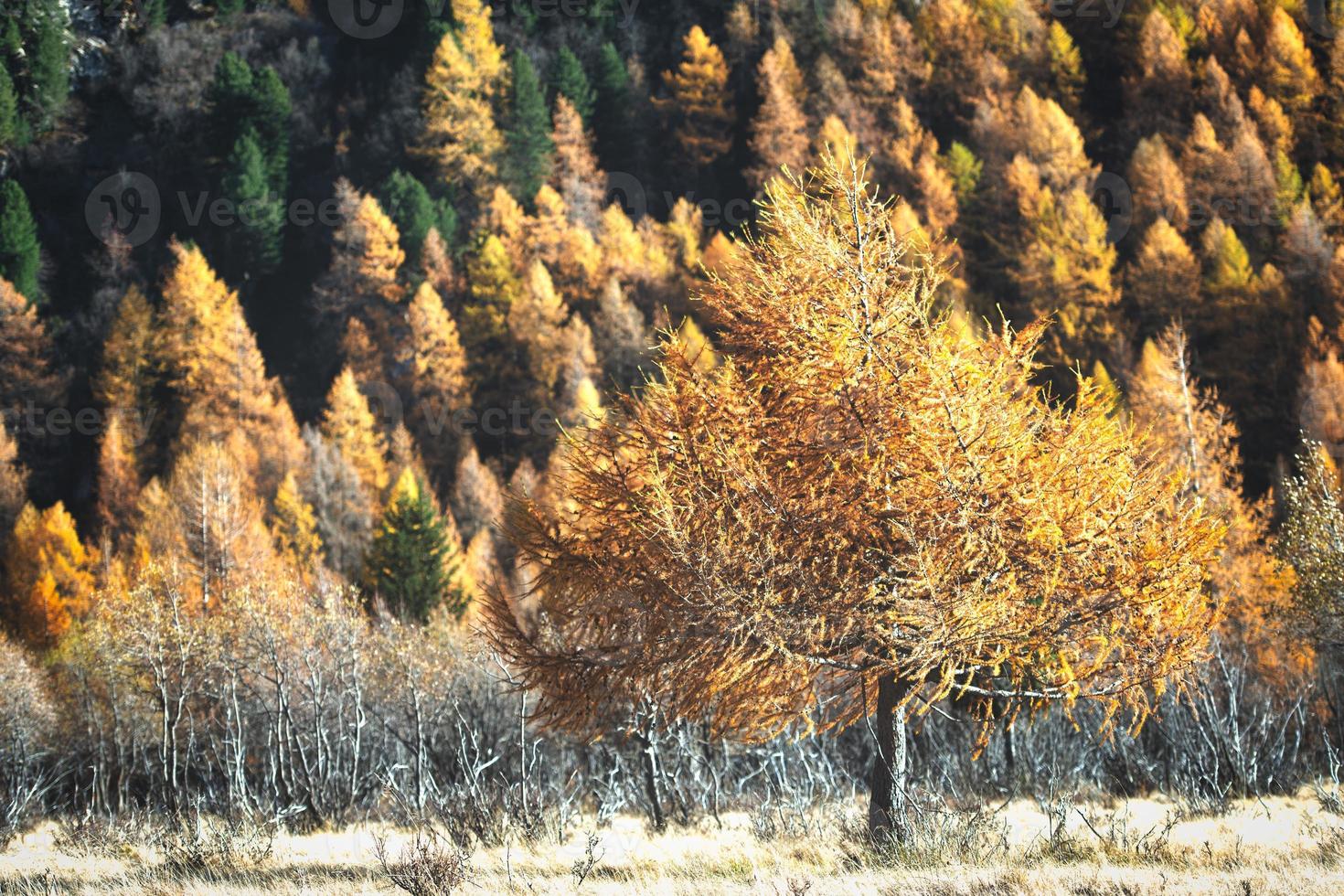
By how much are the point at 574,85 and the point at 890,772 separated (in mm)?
80399

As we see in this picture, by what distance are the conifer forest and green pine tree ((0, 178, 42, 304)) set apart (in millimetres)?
236

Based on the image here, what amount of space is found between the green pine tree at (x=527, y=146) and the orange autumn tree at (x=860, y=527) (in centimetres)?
6622

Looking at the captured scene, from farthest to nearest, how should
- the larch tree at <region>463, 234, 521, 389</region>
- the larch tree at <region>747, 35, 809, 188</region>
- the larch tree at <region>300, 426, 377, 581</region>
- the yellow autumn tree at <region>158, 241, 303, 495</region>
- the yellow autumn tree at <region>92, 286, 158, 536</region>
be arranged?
the larch tree at <region>747, 35, 809, 188</region> → the larch tree at <region>463, 234, 521, 389</region> → the yellow autumn tree at <region>158, 241, 303, 495</region> → the yellow autumn tree at <region>92, 286, 158, 536</region> → the larch tree at <region>300, 426, 377, 581</region>

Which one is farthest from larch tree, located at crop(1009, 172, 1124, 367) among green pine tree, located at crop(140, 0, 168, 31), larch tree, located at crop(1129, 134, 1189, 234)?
green pine tree, located at crop(140, 0, 168, 31)

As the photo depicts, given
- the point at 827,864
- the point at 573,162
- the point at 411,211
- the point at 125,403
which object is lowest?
the point at 827,864

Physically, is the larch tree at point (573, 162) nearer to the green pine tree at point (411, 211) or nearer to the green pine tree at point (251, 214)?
the green pine tree at point (411, 211)

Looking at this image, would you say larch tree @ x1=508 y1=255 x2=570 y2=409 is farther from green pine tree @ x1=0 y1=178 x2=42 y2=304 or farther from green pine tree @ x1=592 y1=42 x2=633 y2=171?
green pine tree @ x1=0 y1=178 x2=42 y2=304

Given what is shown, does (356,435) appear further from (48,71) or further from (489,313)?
(48,71)

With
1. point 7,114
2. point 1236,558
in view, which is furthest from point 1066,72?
point 7,114

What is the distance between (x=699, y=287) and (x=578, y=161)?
69.9 meters

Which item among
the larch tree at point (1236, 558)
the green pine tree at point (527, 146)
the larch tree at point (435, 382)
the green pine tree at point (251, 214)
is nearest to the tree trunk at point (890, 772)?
the larch tree at point (1236, 558)

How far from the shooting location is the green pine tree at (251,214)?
67125mm

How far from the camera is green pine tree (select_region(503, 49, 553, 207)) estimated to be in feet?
242

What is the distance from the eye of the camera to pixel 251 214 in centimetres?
6700
